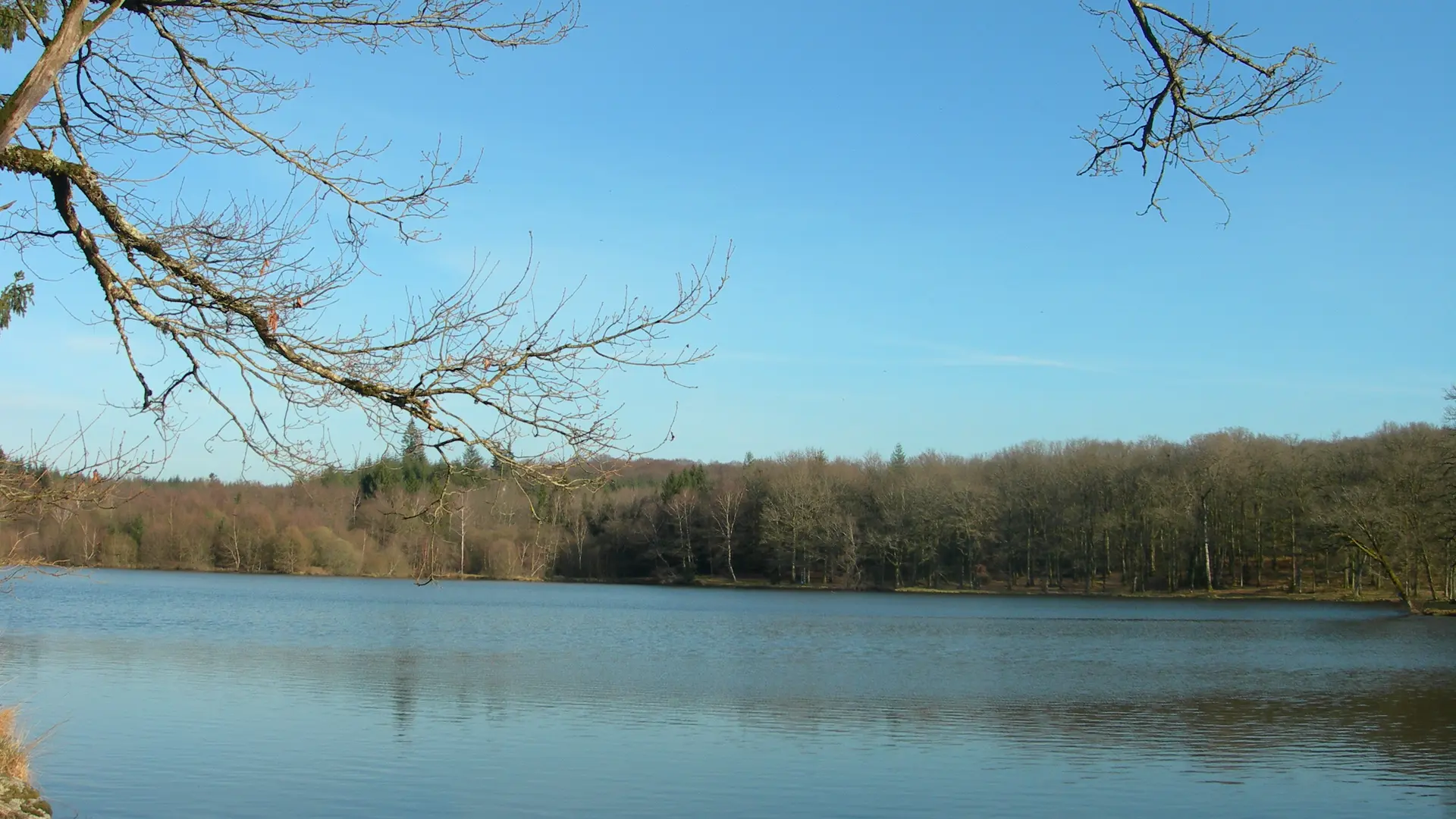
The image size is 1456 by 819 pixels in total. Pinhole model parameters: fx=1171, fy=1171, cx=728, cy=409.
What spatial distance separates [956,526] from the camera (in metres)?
73.0

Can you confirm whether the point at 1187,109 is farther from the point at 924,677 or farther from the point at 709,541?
the point at 709,541

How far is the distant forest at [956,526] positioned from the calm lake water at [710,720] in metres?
23.1

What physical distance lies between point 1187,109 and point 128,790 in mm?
12462

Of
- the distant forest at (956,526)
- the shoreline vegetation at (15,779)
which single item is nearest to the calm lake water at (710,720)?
the shoreline vegetation at (15,779)

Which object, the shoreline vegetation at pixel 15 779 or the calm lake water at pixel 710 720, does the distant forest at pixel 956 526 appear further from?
the shoreline vegetation at pixel 15 779

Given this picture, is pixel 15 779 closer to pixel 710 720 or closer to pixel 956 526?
pixel 710 720

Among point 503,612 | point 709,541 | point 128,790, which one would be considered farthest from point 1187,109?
point 709,541


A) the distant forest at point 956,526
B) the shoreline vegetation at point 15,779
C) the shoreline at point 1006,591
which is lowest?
the shoreline at point 1006,591

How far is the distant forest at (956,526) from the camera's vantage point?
59875mm

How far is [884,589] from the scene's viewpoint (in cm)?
7762

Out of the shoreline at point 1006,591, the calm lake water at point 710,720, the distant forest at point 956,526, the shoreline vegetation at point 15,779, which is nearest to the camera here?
the shoreline vegetation at point 15,779

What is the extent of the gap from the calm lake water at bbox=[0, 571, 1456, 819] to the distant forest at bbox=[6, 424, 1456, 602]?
909 inches

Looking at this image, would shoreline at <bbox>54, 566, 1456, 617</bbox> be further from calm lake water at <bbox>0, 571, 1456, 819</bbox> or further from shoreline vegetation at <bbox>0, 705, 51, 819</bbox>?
shoreline vegetation at <bbox>0, 705, 51, 819</bbox>

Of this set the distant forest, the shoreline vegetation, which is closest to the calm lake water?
the shoreline vegetation
